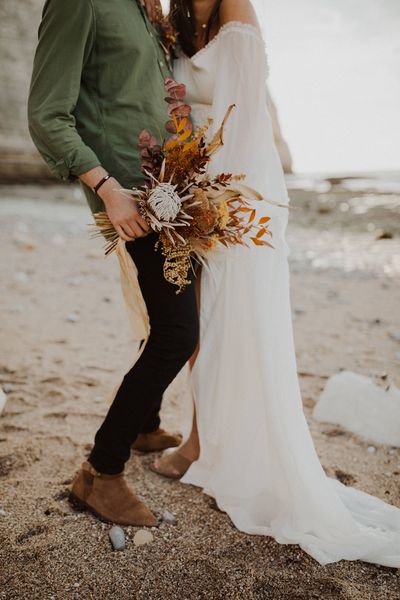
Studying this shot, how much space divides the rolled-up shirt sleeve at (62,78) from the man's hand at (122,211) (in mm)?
96

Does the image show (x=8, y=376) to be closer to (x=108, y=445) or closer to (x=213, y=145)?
(x=108, y=445)

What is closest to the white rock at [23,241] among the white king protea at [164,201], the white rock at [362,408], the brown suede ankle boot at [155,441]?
the brown suede ankle boot at [155,441]

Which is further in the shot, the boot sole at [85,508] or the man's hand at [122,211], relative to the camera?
the boot sole at [85,508]

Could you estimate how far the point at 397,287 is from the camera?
5.54m

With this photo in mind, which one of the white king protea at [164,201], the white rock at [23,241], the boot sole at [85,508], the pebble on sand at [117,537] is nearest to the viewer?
the white king protea at [164,201]

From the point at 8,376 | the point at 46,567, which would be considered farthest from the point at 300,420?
the point at 8,376

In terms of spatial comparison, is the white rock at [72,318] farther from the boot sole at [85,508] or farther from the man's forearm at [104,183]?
the man's forearm at [104,183]

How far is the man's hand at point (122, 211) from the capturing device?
1.63 metres

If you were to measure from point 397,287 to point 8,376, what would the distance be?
4305 mm

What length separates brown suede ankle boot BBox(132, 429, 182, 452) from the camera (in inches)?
95.2

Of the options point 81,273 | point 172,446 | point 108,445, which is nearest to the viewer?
point 108,445

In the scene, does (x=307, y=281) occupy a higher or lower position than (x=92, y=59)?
lower

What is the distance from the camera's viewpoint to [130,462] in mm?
2316

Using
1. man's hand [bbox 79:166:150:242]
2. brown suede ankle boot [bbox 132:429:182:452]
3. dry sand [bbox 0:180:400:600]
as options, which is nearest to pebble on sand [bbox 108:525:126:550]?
dry sand [bbox 0:180:400:600]
